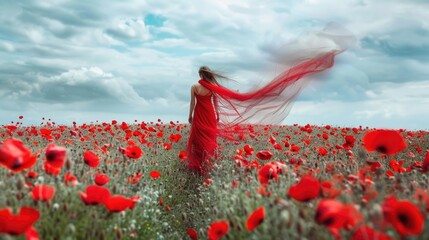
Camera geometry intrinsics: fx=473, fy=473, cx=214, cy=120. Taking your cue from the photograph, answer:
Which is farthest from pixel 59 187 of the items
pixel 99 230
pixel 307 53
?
pixel 307 53

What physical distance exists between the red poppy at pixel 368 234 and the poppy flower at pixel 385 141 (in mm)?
1351

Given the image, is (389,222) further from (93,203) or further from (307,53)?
(307,53)

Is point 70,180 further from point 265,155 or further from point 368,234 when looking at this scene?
point 368,234

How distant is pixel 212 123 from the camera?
9156 mm

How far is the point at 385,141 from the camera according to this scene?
3510 millimetres

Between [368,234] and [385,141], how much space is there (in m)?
1.43

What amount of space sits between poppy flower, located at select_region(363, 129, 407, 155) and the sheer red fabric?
391 cm

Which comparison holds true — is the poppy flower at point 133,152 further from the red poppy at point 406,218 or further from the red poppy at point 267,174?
the red poppy at point 406,218

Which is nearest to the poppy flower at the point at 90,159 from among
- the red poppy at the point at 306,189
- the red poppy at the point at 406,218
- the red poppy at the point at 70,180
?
the red poppy at the point at 70,180

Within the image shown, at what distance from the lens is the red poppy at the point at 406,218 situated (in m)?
2.11

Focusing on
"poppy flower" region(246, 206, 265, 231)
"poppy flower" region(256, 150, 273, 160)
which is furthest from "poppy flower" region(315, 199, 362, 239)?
"poppy flower" region(256, 150, 273, 160)

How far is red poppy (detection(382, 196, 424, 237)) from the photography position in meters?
2.11

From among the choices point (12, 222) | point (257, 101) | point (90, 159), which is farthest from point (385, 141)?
point (257, 101)

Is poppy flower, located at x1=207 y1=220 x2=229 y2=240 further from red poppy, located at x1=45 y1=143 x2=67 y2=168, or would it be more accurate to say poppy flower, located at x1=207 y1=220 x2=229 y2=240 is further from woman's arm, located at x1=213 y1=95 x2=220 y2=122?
woman's arm, located at x1=213 y1=95 x2=220 y2=122
